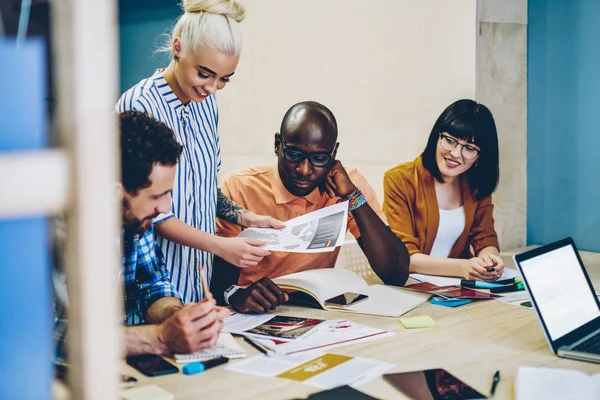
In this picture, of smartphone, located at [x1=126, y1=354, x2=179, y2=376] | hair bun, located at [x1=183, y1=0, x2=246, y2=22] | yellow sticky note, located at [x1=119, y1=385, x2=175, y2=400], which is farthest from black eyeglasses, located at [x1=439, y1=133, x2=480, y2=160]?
yellow sticky note, located at [x1=119, y1=385, x2=175, y2=400]

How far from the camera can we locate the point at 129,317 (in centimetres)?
177

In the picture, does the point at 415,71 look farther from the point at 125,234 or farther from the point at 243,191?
the point at 125,234

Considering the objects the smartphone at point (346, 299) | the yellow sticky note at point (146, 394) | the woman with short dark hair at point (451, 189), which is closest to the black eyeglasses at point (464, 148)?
the woman with short dark hair at point (451, 189)

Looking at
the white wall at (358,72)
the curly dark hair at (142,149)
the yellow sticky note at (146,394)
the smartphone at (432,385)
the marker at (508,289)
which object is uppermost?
the white wall at (358,72)

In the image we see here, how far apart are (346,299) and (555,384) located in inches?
30.0

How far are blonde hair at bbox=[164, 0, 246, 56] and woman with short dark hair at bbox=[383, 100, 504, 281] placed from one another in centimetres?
104

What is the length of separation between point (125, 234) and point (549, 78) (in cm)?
250

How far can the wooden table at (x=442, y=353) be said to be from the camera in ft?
4.32

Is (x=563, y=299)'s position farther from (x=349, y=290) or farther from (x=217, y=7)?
(x=217, y=7)

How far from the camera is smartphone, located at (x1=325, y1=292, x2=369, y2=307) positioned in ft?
6.42

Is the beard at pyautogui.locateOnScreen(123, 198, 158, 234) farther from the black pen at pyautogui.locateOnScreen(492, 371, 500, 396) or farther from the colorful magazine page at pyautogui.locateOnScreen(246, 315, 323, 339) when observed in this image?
the black pen at pyautogui.locateOnScreen(492, 371, 500, 396)

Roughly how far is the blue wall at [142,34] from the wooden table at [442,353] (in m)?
3.66

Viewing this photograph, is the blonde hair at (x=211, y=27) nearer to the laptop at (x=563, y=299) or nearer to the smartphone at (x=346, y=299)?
the smartphone at (x=346, y=299)

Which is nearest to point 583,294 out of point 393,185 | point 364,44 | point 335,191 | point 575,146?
point 335,191
